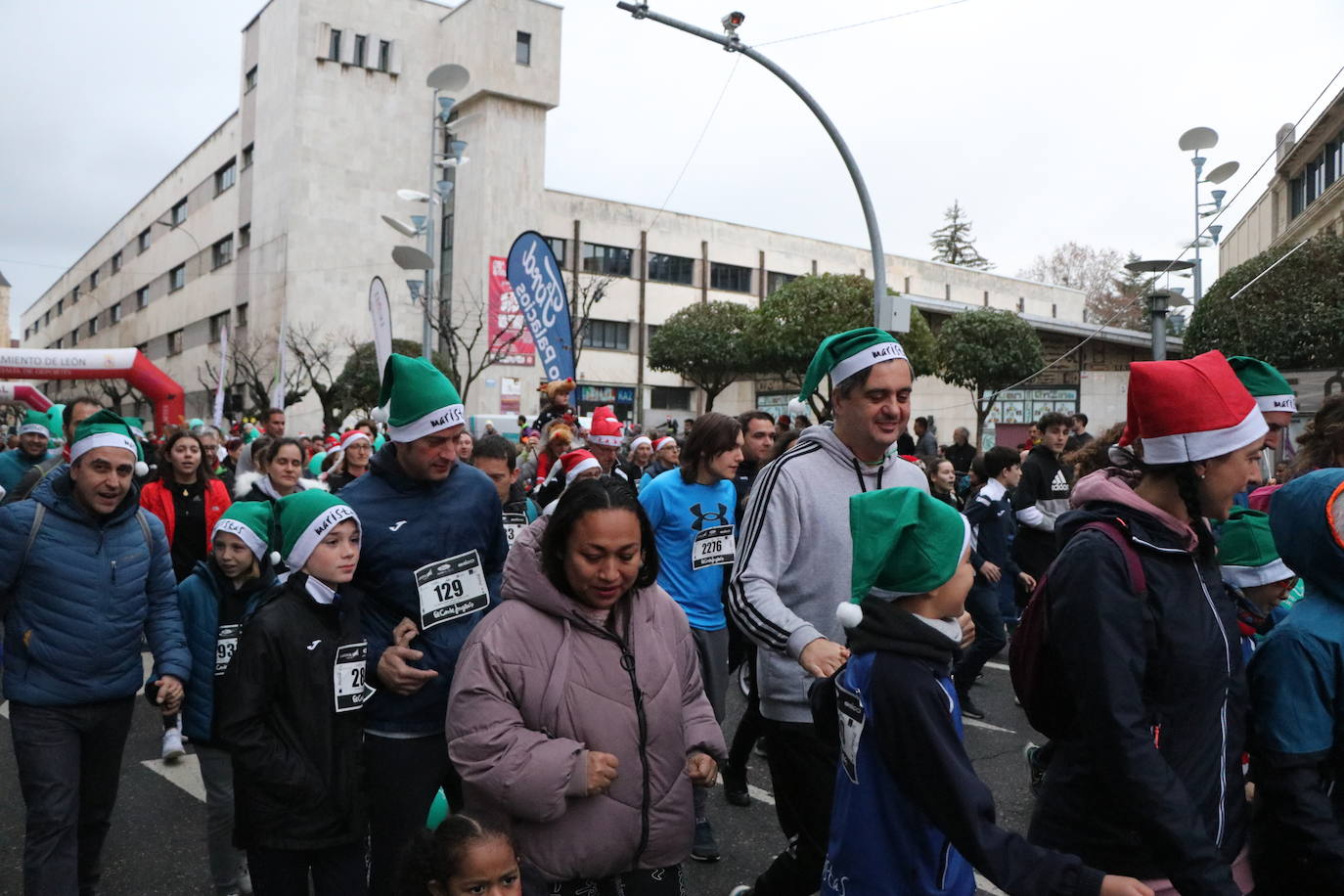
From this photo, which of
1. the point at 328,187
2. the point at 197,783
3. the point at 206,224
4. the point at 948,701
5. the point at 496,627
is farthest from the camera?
the point at 206,224

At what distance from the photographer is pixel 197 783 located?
588cm

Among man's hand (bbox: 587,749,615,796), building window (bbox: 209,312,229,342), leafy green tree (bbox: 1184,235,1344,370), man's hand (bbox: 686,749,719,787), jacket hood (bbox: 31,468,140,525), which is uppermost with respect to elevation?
building window (bbox: 209,312,229,342)

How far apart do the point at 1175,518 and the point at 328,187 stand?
157 feet

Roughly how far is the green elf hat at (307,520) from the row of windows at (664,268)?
4357cm

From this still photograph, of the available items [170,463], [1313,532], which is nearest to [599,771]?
[1313,532]

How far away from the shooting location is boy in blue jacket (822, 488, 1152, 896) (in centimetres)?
210

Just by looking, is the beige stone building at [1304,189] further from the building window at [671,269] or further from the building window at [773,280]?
the building window at [671,269]

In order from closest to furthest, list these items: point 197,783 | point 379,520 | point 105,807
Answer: point 379,520
point 105,807
point 197,783

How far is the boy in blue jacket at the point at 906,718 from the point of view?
2096 millimetres

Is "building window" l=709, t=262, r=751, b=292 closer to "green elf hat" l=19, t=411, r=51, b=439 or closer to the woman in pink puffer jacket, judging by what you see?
"green elf hat" l=19, t=411, r=51, b=439

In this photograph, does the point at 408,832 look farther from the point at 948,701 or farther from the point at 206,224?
the point at 206,224

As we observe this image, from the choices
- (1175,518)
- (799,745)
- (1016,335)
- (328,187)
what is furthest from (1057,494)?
(328,187)

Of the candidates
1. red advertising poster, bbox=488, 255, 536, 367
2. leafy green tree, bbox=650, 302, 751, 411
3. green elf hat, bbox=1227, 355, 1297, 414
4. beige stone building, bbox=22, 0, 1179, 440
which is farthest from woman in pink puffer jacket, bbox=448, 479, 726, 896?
leafy green tree, bbox=650, 302, 751, 411

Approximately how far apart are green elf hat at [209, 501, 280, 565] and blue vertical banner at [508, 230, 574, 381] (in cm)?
539
